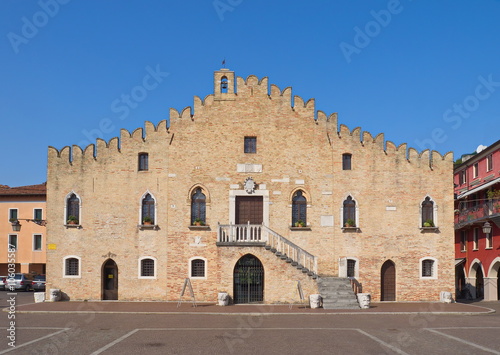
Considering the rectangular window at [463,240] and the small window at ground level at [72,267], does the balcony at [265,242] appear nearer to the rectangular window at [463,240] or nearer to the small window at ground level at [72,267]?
the small window at ground level at [72,267]

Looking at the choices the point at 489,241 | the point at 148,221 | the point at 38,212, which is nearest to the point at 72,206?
the point at 148,221

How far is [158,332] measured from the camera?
61.9 feet

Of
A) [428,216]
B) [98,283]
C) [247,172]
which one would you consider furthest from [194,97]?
[428,216]

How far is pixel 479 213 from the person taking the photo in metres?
37.5

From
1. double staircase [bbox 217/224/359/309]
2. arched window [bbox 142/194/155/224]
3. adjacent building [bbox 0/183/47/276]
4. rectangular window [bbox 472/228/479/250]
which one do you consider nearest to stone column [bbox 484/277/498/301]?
rectangular window [bbox 472/228/479/250]

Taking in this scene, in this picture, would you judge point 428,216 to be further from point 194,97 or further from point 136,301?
point 136,301

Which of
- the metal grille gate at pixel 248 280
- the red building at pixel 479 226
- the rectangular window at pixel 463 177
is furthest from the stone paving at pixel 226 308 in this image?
the rectangular window at pixel 463 177

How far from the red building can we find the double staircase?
10.7 metres

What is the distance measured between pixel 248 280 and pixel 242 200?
14.1 feet

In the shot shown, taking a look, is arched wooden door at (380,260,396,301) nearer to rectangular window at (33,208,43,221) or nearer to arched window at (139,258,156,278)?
arched window at (139,258,156,278)

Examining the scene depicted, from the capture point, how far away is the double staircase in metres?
27.5

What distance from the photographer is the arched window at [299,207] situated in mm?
30328

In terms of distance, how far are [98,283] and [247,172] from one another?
956cm

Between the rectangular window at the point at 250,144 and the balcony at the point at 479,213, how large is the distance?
50.3 feet
